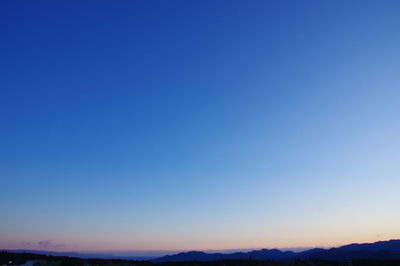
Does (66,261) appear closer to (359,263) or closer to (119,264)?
(119,264)

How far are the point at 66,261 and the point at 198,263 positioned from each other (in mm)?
16679

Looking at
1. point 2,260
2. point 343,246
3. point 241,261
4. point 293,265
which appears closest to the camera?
point 2,260

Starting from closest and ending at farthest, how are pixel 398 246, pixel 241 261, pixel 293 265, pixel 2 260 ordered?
1. pixel 2 260
2. pixel 293 265
3. pixel 241 261
4. pixel 398 246

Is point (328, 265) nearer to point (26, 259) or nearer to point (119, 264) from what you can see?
point (119, 264)

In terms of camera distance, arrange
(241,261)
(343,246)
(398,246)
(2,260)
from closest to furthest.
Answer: (2,260)
(241,261)
(398,246)
(343,246)

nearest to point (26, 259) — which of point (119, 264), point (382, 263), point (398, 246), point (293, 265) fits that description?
point (119, 264)

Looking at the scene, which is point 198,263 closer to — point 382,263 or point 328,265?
point 328,265

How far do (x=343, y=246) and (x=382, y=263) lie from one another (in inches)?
5830

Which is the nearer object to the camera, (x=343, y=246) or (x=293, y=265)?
(x=293, y=265)

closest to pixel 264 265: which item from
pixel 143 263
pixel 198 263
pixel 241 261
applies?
pixel 241 261

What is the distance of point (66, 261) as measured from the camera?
4528 centimetres

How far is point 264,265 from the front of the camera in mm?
50938

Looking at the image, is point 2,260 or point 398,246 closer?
point 2,260

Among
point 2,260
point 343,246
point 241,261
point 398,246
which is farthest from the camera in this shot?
point 343,246
